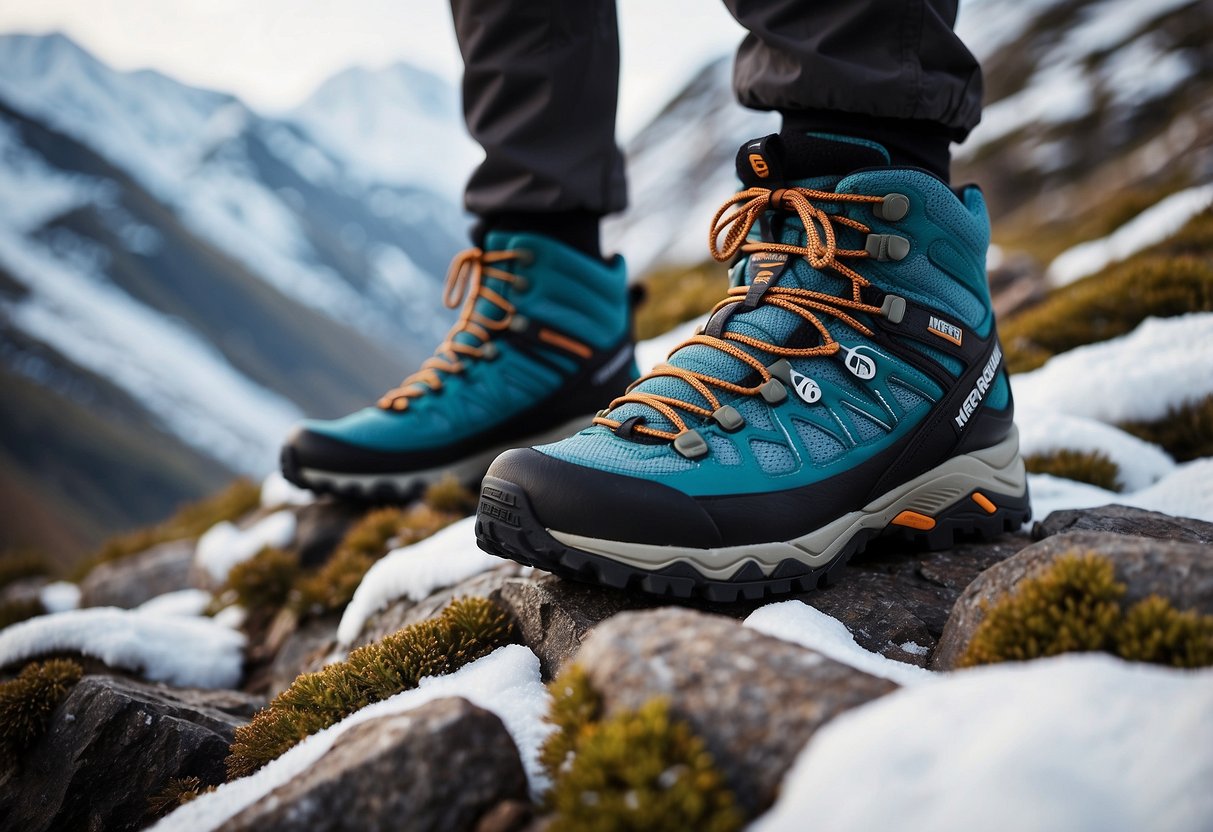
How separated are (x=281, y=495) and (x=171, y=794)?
389cm

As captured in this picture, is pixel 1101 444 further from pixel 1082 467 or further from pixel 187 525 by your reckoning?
pixel 187 525

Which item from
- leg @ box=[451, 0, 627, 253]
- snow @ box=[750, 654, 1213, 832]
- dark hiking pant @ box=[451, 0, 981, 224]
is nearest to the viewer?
snow @ box=[750, 654, 1213, 832]

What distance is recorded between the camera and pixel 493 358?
3656 mm

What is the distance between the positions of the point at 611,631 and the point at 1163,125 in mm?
66101

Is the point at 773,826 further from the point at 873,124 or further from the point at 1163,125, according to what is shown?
the point at 1163,125

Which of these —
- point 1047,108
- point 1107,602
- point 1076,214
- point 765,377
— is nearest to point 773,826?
point 1107,602

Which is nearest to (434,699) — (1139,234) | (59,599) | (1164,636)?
(1164,636)

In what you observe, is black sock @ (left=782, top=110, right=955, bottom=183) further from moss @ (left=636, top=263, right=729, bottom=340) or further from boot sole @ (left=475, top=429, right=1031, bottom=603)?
moss @ (left=636, top=263, right=729, bottom=340)

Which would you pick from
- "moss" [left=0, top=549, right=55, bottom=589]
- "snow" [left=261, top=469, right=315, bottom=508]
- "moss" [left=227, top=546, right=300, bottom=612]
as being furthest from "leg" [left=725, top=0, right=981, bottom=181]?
"moss" [left=0, top=549, right=55, bottom=589]

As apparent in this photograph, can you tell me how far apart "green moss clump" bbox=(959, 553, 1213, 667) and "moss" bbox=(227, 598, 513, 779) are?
132 centimetres

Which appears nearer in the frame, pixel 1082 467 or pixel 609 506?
pixel 609 506

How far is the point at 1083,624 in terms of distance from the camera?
1.50 metres

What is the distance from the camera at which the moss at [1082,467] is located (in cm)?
323

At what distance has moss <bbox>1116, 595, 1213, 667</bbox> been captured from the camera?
138 centimetres
